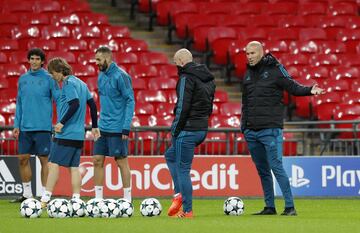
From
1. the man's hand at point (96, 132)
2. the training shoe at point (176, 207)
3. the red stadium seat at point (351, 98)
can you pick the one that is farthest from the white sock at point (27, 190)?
the red stadium seat at point (351, 98)

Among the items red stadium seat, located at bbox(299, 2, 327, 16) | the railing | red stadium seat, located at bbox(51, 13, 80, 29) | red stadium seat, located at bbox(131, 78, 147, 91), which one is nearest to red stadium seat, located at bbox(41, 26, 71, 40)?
red stadium seat, located at bbox(51, 13, 80, 29)

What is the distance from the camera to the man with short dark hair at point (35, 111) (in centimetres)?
1555

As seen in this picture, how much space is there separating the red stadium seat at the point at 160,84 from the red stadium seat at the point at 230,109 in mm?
1093

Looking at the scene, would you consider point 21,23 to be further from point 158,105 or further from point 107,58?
point 107,58

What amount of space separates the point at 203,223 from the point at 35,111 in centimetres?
429

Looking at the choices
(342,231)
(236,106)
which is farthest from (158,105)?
(342,231)

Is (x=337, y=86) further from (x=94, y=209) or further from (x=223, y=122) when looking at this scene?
(x=94, y=209)

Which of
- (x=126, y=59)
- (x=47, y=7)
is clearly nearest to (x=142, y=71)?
(x=126, y=59)

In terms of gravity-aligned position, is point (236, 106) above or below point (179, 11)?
below

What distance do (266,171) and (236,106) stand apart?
6718 millimetres

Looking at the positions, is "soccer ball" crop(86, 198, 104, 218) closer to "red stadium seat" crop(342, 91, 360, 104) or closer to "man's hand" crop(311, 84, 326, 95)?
"man's hand" crop(311, 84, 326, 95)

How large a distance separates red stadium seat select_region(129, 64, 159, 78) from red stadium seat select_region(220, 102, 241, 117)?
1.77 m

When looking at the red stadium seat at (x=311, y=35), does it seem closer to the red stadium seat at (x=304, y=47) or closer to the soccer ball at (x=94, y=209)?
the red stadium seat at (x=304, y=47)

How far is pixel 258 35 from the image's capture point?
23109mm
